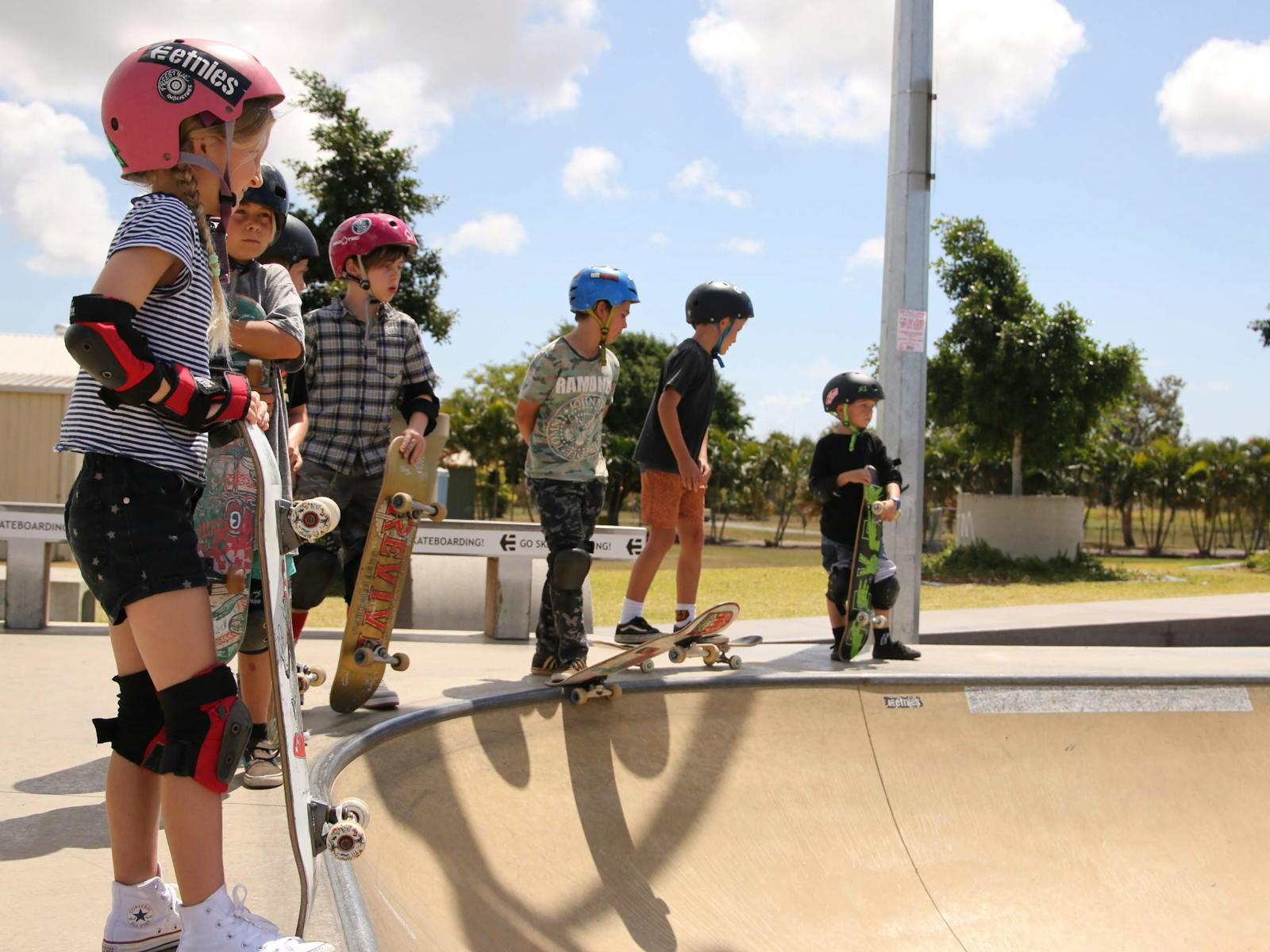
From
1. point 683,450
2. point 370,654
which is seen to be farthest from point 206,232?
point 683,450

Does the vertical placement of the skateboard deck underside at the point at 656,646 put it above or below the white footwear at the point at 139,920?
above

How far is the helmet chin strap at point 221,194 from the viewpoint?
6.80 ft

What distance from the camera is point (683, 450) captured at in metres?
5.30

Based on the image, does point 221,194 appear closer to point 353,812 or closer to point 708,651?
point 353,812

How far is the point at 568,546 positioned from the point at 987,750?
2.02m

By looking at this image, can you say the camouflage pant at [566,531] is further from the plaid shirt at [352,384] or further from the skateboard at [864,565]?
the skateboard at [864,565]

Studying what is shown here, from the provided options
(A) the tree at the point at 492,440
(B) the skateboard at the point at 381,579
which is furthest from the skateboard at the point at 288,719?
(A) the tree at the point at 492,440

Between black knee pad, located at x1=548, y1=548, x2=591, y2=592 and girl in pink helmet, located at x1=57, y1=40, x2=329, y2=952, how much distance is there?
241 centimetres

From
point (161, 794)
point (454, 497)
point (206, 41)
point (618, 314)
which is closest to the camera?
point (161, 794)

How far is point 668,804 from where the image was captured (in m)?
3.80

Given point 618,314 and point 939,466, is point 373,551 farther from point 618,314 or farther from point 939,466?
point 939,466

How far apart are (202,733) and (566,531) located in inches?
111

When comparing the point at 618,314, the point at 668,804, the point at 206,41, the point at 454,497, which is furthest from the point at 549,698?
the point at 454,497

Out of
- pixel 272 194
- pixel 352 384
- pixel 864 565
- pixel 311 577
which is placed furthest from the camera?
pixel 864 565
